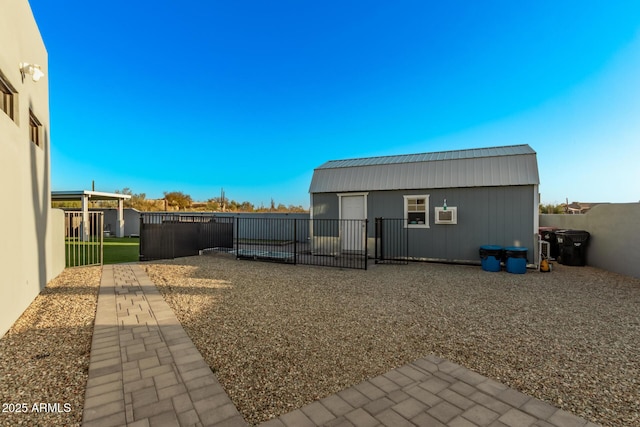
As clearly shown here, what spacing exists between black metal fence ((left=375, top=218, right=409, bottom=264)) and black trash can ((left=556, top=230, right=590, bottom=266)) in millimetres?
5107

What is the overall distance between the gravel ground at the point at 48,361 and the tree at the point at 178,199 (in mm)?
28675

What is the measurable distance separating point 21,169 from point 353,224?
28.4 ft

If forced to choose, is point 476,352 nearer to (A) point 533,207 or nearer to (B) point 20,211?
(B) point 20,211

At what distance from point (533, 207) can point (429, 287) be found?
478 centimetres

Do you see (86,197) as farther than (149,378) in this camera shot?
Yes

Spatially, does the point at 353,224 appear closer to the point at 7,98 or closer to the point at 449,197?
the point at 449,197

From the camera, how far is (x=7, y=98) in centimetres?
429

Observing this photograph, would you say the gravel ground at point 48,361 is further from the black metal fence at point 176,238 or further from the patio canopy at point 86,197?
the patio canopy at point 86,197

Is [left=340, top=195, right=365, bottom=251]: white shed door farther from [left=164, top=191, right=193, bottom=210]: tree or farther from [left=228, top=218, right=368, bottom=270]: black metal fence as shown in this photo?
[left=164, top=191, right=193, bottom=210]: tree

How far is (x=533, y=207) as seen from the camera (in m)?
8.49

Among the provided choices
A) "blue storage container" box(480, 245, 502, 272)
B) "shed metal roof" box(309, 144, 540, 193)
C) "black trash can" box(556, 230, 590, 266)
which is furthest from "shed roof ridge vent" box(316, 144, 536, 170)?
"black trash can" box(556, 230, 590, 266)

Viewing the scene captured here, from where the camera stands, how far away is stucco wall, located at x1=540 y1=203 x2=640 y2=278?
7.59 meters

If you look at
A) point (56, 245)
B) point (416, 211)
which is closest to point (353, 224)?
point (416, 211)

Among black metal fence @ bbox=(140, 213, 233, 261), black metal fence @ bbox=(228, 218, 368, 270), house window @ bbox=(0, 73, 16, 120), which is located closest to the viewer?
house window @ bbox=(0, 73, 16, 120)
